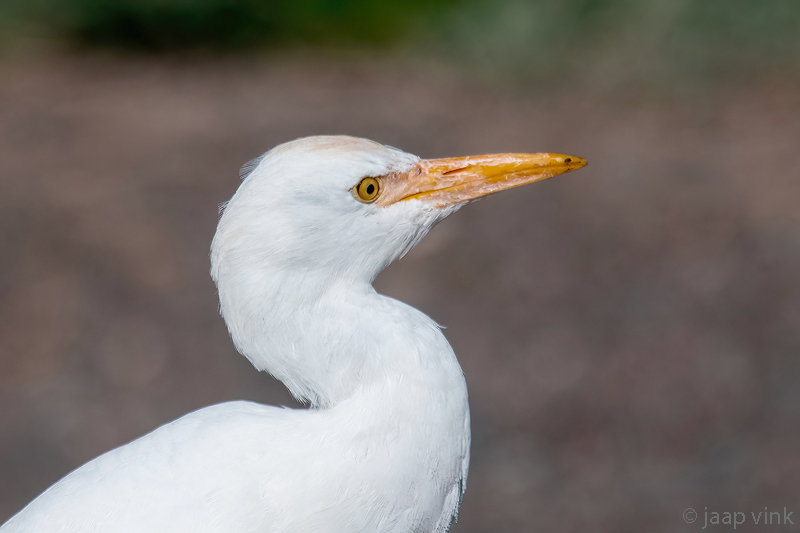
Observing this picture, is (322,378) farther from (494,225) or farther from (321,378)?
(494,225)

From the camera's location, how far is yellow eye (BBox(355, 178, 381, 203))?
1709 millimetres

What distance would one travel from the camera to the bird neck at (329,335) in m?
1.65

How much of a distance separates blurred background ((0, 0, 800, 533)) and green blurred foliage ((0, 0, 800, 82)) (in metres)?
0.02

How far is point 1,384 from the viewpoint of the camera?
4660 millimetres

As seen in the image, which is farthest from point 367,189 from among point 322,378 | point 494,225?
point 494,225

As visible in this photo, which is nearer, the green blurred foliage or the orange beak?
the orange beak

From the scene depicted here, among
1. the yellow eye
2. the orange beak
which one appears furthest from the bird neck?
the orange beak

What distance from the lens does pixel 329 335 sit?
1650 mm

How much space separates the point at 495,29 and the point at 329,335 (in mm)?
6801

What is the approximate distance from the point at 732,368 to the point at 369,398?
3.74m

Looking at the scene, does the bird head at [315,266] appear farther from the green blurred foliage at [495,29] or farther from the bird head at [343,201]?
the green blurred foliage at [495,29]

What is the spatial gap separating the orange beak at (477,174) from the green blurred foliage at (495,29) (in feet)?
19.9

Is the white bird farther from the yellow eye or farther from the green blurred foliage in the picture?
the green blurred foliage

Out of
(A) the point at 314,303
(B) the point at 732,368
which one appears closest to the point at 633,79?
(B) the point at 732,368
